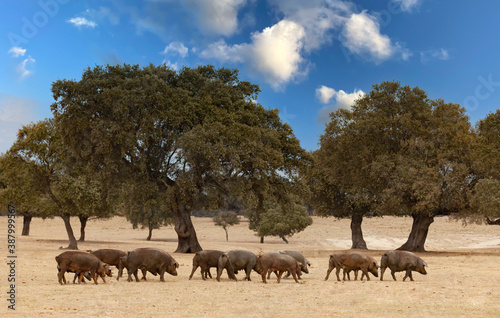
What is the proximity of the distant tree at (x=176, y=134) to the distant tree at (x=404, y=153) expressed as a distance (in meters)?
6.84

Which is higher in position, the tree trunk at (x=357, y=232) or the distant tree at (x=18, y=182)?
the distant tree at (x=18, y=182)

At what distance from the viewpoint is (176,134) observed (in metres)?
35.3

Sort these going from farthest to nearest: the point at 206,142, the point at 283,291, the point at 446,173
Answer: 1. the point at 446,173
2. the point at 206,142
3. the point at 283,291

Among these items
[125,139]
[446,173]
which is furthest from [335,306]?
[446,173]

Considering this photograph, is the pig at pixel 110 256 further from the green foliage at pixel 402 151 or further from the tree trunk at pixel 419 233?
the tree trunk at pixel 419 233

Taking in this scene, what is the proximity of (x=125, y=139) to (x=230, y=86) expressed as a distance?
9.30 metres

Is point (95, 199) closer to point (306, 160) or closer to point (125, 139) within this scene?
point (125, 139)

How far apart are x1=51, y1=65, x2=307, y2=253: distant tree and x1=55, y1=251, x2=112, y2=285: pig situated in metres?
15.5

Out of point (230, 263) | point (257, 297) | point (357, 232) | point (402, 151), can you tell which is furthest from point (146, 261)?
point (357, 232)

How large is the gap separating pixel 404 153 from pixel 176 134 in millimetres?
19028

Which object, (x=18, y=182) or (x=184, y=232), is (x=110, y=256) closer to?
(x=184, y=232)

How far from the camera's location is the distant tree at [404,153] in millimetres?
38312

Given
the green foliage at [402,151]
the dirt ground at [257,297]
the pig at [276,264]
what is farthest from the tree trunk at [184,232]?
the pig at [276,264]

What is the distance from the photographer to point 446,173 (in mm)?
39062
